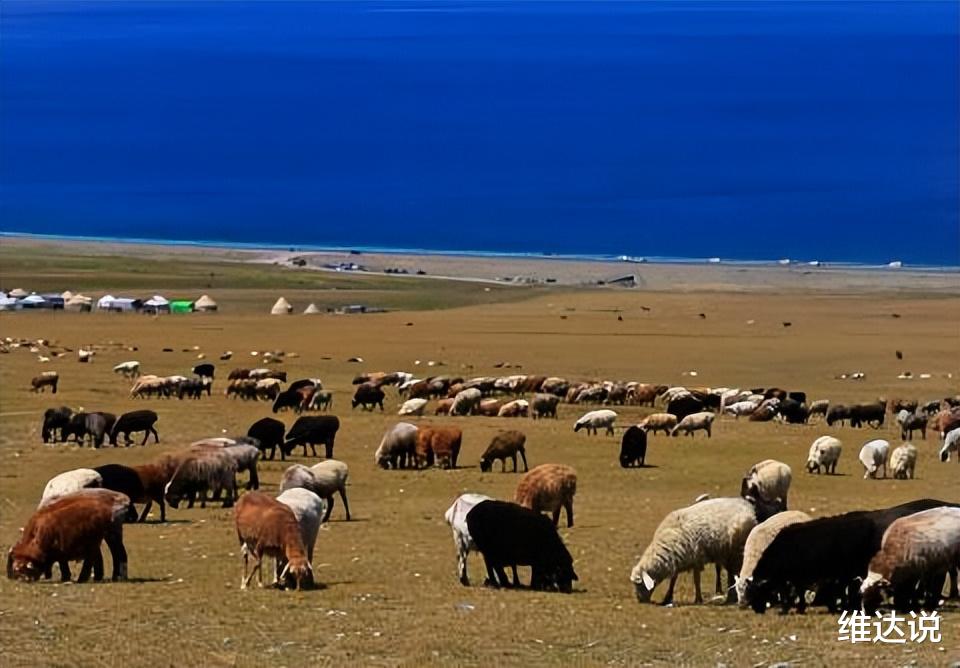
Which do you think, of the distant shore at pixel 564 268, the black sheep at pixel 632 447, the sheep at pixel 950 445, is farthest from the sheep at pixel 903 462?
the distant shore at pixel 564 268

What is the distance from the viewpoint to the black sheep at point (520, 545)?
46.3 ft

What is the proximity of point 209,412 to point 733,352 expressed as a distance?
19.6 metres

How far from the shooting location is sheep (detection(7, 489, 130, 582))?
14.5 m

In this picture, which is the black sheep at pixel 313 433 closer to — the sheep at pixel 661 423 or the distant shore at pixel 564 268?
the sheep at pixel 661 423

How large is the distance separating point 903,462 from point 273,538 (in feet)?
40.0

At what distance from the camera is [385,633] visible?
12.1m

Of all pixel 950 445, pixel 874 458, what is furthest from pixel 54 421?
pixel 950 445

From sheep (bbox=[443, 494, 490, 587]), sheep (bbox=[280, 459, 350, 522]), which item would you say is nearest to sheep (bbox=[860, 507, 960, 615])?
sheep (bbox=[443, 494, 490, 587])

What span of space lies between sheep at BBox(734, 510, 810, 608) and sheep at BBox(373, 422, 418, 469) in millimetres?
10866

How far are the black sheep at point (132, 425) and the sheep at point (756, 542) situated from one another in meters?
15.1

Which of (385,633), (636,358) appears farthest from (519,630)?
(636,358)

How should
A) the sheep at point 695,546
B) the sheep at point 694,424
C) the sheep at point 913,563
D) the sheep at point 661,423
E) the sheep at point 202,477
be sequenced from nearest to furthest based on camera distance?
the sheep at point 913,563 → the sheep at point 695,546 → the sheep at point 202,477 → the sheep at point 694,424 → the sheep at point 661,423

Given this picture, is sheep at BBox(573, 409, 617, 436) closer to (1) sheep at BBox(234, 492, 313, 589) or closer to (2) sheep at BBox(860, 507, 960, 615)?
(1) sheep at BBox(234, 492, 313, 589)

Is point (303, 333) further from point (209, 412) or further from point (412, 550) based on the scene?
point (412, 550)
